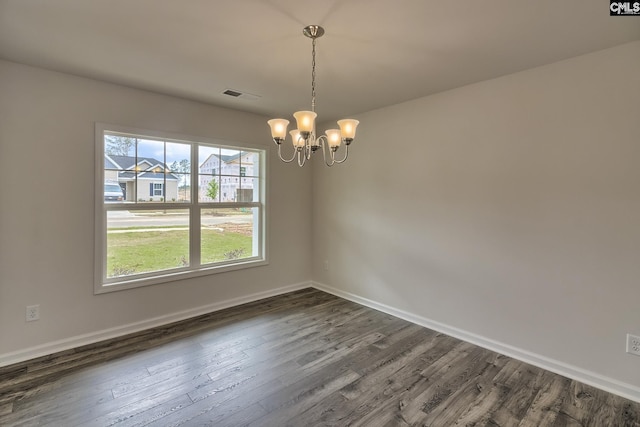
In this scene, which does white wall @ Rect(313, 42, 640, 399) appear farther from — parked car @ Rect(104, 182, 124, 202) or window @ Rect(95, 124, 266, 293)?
parked car @ Rect(104, 182, 124, 202)

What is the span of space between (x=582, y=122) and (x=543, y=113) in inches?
10.9

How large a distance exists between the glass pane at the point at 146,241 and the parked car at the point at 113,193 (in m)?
0.13

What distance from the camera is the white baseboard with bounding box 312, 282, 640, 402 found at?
216 cm

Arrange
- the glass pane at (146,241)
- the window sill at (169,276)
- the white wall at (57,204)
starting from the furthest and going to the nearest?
the glass pane at (146,241) → the window sill at (169,276) → the white wall at (57,204)

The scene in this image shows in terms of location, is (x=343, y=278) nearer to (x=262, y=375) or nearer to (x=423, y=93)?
(x=262, y=375)

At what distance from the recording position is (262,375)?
2.37m

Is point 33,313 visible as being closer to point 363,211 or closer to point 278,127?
point 278,127

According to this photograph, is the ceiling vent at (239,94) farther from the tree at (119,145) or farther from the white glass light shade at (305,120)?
the white glass light shade at (305,120)

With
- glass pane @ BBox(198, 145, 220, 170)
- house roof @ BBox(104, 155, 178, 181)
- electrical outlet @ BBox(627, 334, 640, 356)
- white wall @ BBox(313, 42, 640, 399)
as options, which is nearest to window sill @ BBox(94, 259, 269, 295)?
house roof @ BBox(104, 155, 178, 181)

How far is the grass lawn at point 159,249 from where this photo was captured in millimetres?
3079

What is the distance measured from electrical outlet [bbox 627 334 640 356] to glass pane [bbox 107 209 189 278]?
4.07 metres

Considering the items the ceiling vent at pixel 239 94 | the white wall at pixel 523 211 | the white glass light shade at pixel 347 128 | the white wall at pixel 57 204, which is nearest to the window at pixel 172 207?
the white wall at pixel 57 204

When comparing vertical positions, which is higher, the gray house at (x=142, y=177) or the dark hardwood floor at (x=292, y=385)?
the gray house at (x=142, y=177)

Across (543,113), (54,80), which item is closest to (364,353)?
(543,113)
